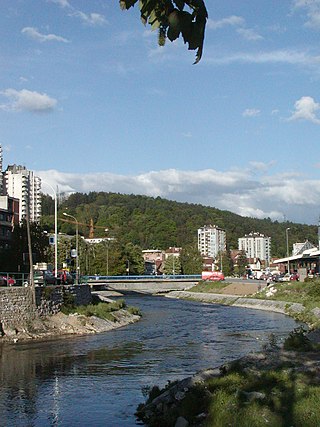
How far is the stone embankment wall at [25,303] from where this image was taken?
133 feet

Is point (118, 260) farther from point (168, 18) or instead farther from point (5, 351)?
point (168, 18)

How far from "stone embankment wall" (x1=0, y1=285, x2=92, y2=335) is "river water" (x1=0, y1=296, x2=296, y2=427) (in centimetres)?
454

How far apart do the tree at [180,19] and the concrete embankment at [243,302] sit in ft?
179

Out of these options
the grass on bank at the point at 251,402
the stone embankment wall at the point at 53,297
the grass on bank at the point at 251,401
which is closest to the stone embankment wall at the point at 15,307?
the stone embankment wall at the point at 53,297

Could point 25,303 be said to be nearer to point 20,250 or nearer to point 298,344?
point 298,344

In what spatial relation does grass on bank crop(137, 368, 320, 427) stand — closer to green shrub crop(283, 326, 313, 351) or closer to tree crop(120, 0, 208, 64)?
green shrub crop(283, 326, 313, 351)

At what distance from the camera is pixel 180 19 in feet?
16.9

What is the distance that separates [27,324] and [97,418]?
2504cm

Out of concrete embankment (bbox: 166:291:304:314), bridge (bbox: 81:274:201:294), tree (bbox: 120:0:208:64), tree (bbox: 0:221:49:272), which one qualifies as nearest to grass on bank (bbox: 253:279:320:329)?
concrete embankment (bbox: 166:291:304:314)

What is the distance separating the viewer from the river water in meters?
18.3

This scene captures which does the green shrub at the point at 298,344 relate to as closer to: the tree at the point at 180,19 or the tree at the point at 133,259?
the tree at the point at 180,19

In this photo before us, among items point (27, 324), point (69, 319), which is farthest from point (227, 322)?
point (27, 324)

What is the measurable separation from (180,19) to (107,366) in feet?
80.3

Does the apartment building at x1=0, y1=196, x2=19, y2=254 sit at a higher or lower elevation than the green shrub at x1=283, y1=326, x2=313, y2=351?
higher
